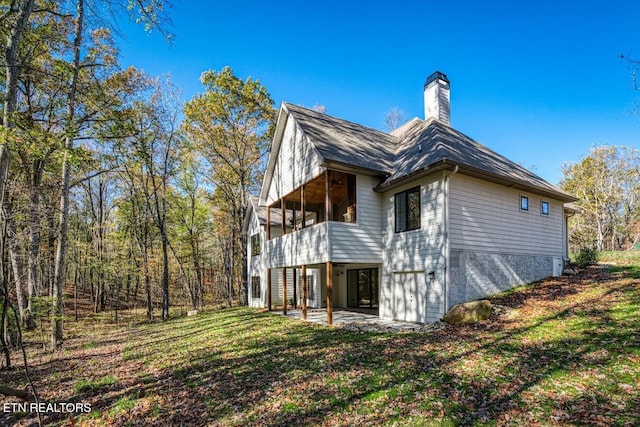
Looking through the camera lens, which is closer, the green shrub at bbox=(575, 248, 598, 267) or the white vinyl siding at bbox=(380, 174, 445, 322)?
the white vinyl siding at bbox=(380, 174, 445, 322)

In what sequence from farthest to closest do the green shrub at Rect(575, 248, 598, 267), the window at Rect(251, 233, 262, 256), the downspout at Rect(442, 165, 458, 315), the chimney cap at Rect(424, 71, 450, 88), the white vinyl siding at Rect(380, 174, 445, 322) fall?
the window at Rect(251, 233, 262, 256) → the chimney cap at Rect(424, 71, 450, 88) → the green shrub at Rect(575, 248, 598, 267) → the white vinyl siding at Rect(380, 174, 445, 322) → the downspout at Rect(442, 165, 458, 315)

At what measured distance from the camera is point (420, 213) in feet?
34.8

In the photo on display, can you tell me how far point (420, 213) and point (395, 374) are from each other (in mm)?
5873

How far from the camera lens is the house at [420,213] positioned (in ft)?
32.9

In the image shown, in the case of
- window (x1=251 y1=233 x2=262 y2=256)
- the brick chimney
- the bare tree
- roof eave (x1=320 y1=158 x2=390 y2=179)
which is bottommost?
window (x1=251 y1=233 x2=262 y2=256)

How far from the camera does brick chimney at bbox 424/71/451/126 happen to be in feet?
48.2

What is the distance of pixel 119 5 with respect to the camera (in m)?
7.12

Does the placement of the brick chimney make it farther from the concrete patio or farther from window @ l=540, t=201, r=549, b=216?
the concrete patio

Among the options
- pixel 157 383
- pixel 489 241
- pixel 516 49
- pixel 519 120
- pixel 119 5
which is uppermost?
Result: pixel 516 49

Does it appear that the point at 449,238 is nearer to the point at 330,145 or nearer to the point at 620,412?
the point at 330,145

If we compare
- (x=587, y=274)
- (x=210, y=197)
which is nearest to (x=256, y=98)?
(x=210, y=197)

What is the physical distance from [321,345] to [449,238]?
4.81m

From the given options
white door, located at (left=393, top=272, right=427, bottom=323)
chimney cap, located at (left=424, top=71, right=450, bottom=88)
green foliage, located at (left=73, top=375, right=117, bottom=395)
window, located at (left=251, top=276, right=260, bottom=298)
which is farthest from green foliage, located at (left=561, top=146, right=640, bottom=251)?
green foliage, located at (left=73, top=375, right=117, bottom=395)

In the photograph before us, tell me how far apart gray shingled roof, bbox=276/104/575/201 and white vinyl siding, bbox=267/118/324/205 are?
646 mm
